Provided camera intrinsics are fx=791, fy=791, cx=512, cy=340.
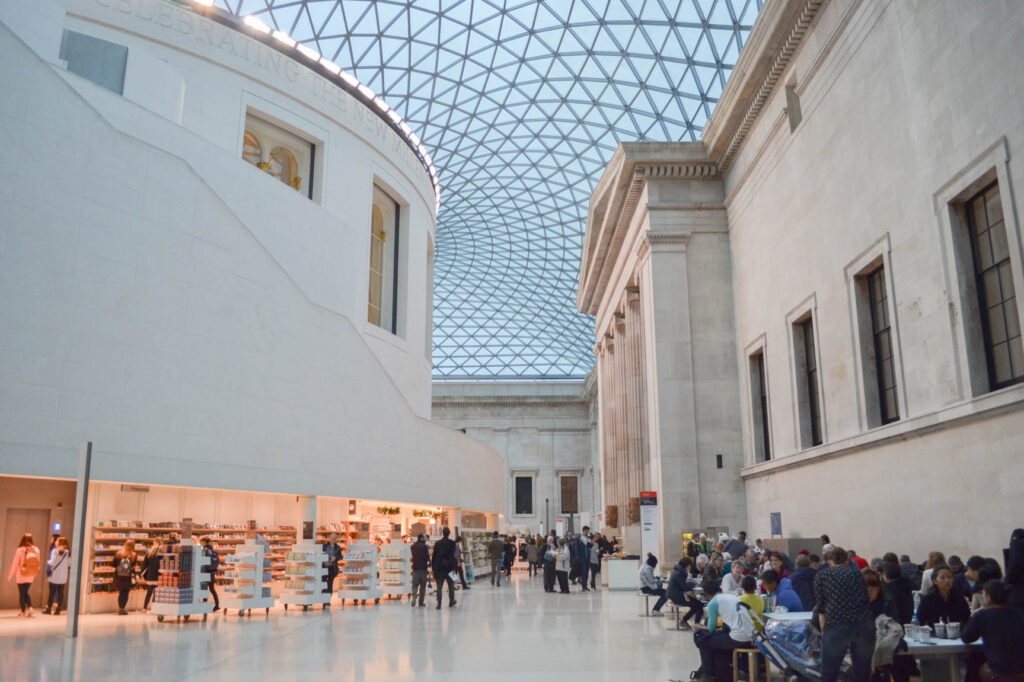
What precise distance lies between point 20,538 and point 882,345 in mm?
20565

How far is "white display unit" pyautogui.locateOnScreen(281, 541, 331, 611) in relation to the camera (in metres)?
19.4

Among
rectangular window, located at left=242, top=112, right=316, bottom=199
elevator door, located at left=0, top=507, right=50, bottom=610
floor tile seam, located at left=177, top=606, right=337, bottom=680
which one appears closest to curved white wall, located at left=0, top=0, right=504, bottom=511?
rectangular window, located at left=242, top=112, right=316, bottom=199

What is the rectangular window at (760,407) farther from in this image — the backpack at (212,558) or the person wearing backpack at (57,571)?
the person wearing backpack at (57,571)

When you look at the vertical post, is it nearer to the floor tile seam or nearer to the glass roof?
the floor tile seam

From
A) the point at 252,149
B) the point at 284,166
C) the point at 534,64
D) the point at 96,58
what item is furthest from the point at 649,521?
the point at 534,64

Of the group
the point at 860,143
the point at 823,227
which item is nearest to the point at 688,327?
the point at 823,227

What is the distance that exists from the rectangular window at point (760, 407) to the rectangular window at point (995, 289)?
11563 millimetres

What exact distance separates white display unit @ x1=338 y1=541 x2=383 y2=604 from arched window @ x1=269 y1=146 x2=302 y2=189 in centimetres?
1548

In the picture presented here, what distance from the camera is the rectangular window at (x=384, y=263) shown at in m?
35.5

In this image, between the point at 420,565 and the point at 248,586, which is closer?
the point at 248,586

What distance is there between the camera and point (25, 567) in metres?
17.1

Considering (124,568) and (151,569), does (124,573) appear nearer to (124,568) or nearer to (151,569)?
(124,568)

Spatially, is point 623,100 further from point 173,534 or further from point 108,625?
point 108,625

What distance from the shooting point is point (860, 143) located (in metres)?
18.1
